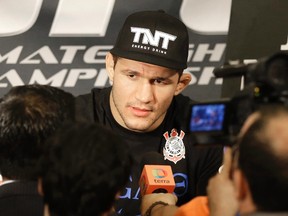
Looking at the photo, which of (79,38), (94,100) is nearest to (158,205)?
(94,100)

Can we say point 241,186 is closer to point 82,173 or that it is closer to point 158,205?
point 82,173

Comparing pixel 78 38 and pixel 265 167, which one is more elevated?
pixel 265 167

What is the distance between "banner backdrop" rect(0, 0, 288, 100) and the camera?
10.0 ft

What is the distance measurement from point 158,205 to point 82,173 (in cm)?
50

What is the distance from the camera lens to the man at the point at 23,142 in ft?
5.21

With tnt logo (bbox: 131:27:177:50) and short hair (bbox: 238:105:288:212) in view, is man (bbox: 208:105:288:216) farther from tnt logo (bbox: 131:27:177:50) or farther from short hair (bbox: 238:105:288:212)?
tnt logo (bbox: 131:27:177:50)

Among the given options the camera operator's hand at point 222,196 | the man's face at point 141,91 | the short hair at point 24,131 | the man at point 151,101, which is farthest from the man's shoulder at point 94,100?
the camera operator's hand at point 222,196

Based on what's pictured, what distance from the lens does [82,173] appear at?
4.61ft

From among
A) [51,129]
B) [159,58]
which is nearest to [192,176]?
[159,58]

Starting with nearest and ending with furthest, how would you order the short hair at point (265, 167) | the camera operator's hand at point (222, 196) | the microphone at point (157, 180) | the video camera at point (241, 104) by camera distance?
the short hair at point (265, 167) < the video camera at point (241, 104) < the camera operator's hand at point (222, 196) < the microphone at point (157, 180)

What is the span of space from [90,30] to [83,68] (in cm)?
17

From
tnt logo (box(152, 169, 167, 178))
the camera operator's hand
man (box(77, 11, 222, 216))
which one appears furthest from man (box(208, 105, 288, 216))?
man (box(77, 11, 222, 216))

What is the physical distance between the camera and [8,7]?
304cm

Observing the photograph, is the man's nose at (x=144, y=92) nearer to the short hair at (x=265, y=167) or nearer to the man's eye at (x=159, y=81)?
the man's eye at (x=159, y=81)
